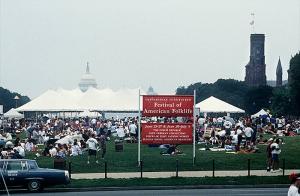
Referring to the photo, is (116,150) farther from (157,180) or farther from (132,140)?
(157,180)

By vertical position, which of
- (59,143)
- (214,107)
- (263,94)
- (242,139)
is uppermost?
(263,94)

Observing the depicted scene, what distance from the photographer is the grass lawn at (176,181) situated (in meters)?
27.5

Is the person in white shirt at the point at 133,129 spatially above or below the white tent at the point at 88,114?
below

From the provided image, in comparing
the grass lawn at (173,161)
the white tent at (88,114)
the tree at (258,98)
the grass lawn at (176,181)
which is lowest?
the grass lawn at (176,181)

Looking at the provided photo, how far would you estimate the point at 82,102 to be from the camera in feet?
278

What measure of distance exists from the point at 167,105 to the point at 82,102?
50.6 m

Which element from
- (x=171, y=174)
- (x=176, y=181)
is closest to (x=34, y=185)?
(x=176, y=181)

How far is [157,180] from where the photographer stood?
1119 inches

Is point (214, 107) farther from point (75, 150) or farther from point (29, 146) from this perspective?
point (75, 150)

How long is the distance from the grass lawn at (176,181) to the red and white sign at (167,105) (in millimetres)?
6237

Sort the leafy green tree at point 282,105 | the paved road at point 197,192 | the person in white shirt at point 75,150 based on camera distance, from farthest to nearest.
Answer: the leafy green tree at point 282,105 < the person in white shirt at point 75,150 < the paved road at point 197,192

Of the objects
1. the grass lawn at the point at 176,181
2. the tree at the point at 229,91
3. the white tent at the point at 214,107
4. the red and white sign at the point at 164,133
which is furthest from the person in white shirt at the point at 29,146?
the tree at the point at 229,91

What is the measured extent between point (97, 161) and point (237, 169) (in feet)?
23.4

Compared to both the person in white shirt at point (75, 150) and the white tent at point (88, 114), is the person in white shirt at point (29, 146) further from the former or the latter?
the white tent at point (88, 114)
